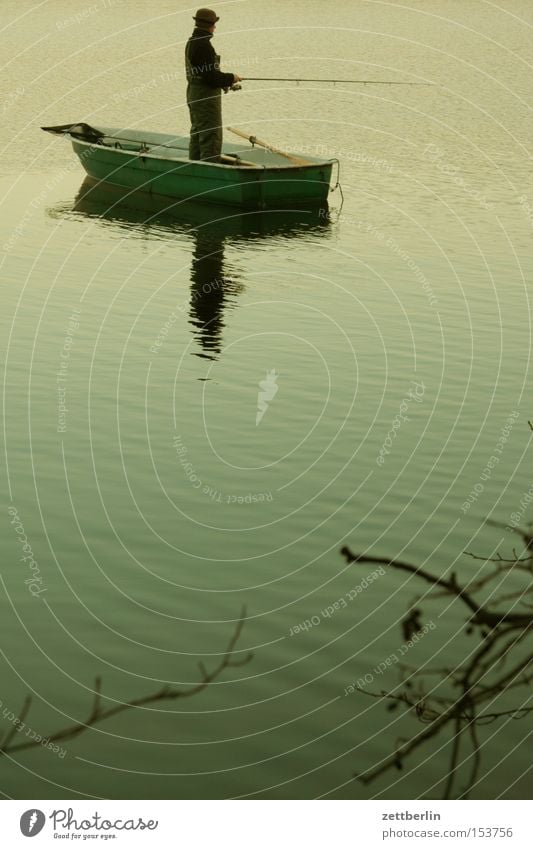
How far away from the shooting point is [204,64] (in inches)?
1156

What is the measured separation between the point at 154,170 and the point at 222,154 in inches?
64.1

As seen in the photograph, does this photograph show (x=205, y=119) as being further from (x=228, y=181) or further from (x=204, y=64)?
(x=204, y=64)

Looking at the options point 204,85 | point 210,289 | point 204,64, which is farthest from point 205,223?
point 210,289

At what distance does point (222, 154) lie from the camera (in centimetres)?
3347

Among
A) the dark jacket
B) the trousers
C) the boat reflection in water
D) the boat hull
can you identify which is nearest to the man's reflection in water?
the boat reflection in water

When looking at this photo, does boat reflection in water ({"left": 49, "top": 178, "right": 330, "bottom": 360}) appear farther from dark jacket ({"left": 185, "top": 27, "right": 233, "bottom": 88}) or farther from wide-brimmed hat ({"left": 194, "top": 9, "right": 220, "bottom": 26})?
wide-brimmed hat ({"left": 194, "top": 9, "right": 220, "bottom": 26})

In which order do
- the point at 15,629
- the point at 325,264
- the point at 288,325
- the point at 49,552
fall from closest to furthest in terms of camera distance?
the point at 15,629, the point at 49,552, the point at 288,325, the point at 325,264

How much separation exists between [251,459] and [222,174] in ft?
54.7

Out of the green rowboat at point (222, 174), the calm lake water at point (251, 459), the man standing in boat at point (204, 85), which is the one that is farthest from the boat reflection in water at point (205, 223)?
the man standing in boat at point (204, 85)

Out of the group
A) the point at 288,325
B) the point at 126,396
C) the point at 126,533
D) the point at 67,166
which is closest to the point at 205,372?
the point at 126,396

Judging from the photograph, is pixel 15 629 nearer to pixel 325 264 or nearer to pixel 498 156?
pixel 325 264

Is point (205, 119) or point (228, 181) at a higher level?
point (205, 119)

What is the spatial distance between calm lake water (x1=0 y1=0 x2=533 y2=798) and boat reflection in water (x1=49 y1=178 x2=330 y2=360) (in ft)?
0.36

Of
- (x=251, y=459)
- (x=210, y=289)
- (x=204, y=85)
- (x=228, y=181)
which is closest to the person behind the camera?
(x=251, y=459)
